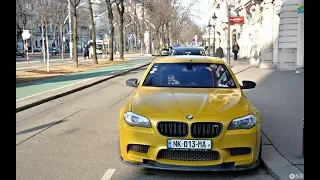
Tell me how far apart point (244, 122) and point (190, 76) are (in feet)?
5.98

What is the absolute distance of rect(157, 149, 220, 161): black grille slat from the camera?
4602 millimetres

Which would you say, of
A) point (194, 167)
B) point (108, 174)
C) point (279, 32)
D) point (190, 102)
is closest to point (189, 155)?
point (194, 167)

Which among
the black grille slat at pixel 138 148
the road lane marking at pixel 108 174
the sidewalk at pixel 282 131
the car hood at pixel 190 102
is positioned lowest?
the road lane marking at pixel 108 174

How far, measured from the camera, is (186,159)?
4645 millimetres

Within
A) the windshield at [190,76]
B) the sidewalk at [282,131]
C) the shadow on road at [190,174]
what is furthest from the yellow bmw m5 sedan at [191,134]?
the windshield at [190,76]

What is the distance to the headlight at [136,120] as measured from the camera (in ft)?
15.4

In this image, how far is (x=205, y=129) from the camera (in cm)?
458

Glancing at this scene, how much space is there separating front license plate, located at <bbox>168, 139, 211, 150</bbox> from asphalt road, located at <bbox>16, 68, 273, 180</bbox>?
53 centimetres

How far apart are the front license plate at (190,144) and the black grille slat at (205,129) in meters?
0.08

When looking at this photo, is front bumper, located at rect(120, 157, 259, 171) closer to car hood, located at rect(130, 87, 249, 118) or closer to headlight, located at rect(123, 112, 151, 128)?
headlight, located at rect(123, 112, 151, 128)

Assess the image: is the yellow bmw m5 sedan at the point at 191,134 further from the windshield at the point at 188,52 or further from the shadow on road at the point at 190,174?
the windshield at the point at 188,52

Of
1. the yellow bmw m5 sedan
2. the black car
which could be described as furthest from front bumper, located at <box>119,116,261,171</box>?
the black car

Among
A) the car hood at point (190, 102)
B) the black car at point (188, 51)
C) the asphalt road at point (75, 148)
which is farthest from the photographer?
the black car at point (188, 51)

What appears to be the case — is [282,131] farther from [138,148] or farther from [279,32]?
[279,32]
